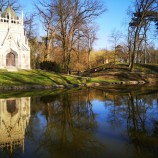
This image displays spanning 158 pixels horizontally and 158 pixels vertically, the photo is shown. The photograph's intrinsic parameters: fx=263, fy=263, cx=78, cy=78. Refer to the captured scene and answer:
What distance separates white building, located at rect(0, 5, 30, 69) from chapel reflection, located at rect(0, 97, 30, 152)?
2677 cm

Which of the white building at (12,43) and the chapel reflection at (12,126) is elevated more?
the white building at (12,43)

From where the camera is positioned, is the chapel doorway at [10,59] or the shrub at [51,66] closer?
the chapel doorway at [10,59]

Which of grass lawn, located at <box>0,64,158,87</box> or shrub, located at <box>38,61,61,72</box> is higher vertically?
shrub, located at <box>38,61,61,72</box>

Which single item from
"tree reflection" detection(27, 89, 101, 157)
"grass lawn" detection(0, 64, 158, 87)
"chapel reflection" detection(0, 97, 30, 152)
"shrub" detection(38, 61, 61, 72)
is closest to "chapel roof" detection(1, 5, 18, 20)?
"shrub" detection(38, 61, 61, 72)

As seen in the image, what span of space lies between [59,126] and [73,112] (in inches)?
129

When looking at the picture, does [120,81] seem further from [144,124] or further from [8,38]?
[144,124]

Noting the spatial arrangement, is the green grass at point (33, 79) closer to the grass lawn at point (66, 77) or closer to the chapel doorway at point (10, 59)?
the grass lawn at point (66, 77)

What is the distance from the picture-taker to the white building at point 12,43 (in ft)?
132

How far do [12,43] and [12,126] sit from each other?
32422mm

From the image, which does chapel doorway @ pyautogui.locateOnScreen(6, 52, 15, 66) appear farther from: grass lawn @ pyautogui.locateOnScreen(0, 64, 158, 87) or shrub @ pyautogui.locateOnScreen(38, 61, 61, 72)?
shrub @ pyautogui.locateOnScreen(38, 61, 61, 72)

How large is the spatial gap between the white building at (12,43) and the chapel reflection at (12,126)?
26775 mm

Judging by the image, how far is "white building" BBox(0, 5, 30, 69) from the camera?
40094mm

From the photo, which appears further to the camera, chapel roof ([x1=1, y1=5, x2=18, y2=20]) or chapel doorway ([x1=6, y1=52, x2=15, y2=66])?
chapel roof ([x1=1, y1=5, x2=18, y2=20])

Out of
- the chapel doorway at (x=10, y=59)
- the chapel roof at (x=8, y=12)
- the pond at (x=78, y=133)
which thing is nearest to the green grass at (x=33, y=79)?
the chapel doorway at (x=10, y=59)
